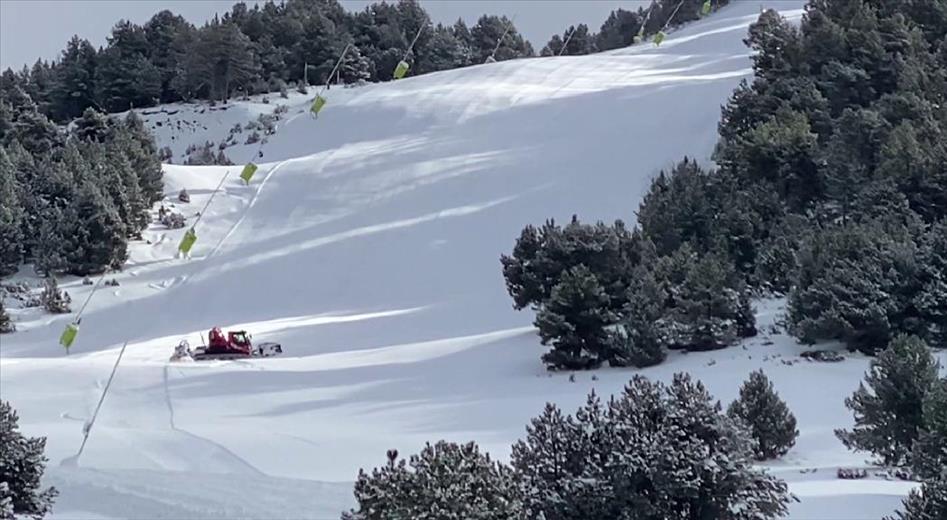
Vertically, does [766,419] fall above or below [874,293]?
above

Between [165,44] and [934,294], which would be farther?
[165,44]

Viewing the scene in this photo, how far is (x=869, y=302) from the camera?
18.0 meters

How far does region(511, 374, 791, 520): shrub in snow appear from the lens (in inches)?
336

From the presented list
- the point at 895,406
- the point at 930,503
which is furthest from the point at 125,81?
the point at 930,503

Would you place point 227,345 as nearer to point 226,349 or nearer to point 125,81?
point 226,349

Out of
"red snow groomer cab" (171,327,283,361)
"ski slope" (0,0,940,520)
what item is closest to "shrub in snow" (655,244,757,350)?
"ski slope" (0,0,940,520)

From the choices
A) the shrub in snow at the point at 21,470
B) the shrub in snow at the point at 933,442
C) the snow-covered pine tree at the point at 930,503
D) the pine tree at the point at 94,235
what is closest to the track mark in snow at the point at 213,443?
the shrub in snow at the point at 21,470

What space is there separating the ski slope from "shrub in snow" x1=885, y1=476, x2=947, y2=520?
1.53 metres

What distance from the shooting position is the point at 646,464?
27.9 feet

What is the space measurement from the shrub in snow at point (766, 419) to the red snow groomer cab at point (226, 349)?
11498mm

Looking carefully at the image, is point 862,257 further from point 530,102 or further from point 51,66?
point 51,66

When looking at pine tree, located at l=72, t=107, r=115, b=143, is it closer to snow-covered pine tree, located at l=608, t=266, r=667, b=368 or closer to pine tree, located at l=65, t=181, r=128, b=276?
pine tree, located at l=65, t=181, r=128, b=276

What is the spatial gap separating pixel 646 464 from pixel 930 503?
1812mm

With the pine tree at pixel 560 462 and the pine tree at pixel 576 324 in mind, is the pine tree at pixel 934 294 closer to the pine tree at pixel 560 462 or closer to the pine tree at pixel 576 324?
the pine tree at pixel 576 324
